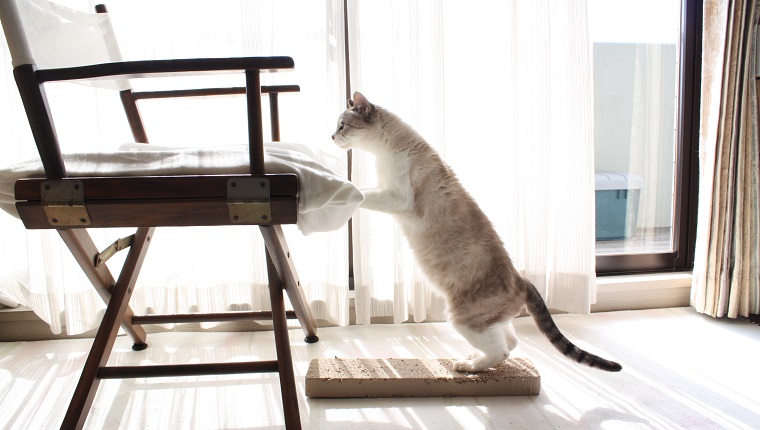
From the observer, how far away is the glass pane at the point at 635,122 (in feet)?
6.45

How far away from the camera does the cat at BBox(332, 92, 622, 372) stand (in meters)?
1.24

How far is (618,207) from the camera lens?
2.08 metres

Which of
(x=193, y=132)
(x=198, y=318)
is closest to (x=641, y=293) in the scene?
(x=198, y=318)

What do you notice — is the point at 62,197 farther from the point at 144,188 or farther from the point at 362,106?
the point at 362,106

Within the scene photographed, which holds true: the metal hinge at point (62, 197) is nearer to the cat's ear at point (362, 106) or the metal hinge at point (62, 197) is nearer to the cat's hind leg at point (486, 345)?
the cat's ear at point (362, 106)

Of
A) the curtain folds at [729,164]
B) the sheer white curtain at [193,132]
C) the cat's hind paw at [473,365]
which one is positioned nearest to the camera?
the cat's hind paw at [473,365]

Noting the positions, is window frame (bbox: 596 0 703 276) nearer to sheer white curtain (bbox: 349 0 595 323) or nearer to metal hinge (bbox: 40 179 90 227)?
sheer white curtain (bbox: 349 0 595 323)

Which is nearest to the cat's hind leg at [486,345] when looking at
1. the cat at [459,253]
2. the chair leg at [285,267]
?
the cat at [459,253]

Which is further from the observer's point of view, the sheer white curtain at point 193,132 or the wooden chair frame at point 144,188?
the sheer white curtain at point 193,132

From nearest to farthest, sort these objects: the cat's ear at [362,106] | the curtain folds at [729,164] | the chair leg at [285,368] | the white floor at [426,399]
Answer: the chair leg at [285,368]
the white floor at [426,399]
the cat's ear at [362,106]
the curtain folds at [729,164]

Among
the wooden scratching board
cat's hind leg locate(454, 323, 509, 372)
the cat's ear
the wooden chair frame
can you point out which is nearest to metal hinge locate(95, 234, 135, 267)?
the wooden chair frame

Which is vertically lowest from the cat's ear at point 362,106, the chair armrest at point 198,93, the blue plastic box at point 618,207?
the blue plastic box at point 618,207

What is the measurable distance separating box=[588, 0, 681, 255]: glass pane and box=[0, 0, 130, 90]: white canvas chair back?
1.60 m

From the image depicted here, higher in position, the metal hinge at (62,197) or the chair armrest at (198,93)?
the chair armrest at (198,93)
